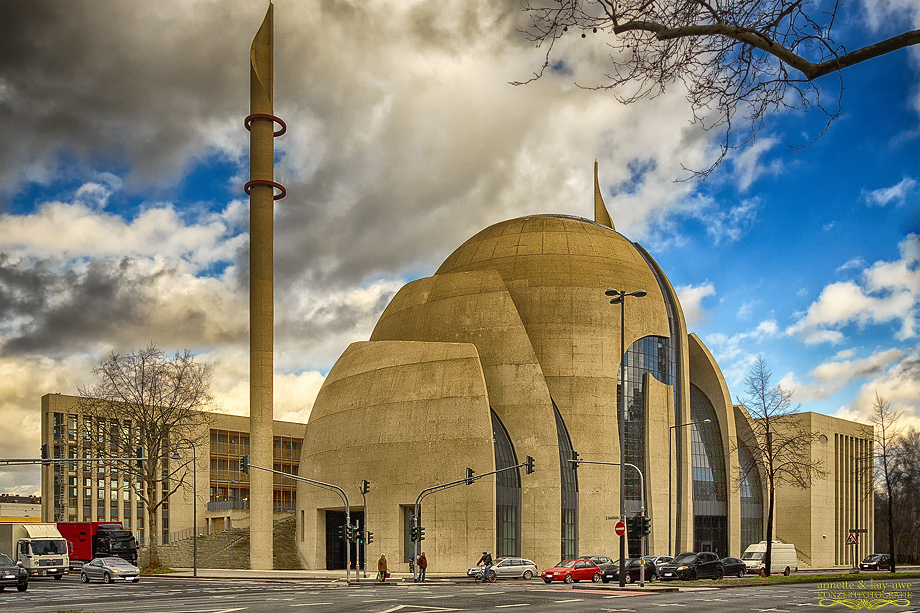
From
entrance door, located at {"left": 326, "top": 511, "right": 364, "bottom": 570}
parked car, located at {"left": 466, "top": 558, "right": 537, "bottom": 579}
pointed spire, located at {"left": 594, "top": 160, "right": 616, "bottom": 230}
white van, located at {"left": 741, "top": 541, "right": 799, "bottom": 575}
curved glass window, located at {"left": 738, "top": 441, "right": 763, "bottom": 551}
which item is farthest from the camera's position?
pointed spire, located at {"left": 594, "top": 160, "right": 616, "bottom": 230}

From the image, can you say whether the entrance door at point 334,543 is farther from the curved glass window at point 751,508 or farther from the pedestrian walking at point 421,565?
the curved glass window at point 751,508

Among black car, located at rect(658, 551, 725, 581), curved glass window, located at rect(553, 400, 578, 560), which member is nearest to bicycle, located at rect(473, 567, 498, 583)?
black car, located at rect(658, 551, 725, 581)

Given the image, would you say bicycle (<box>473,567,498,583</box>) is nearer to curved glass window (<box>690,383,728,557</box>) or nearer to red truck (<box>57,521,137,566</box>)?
red truck (<box>57,521,137,566</box>)

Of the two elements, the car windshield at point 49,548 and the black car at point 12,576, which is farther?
the car windshield at point 49,548

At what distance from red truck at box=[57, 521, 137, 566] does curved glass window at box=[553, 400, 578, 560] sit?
29089 millimetres

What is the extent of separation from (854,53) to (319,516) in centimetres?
6101

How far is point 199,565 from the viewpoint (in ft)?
235

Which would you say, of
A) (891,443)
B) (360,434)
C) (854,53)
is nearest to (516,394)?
(360,434)

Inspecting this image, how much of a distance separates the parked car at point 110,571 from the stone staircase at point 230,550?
64.6 feet

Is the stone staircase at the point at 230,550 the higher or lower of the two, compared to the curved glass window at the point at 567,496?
lower

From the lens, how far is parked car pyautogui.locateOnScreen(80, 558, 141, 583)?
1833 inches

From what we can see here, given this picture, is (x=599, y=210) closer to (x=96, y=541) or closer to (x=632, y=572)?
(x=632, y=572)

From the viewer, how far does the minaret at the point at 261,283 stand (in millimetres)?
63938

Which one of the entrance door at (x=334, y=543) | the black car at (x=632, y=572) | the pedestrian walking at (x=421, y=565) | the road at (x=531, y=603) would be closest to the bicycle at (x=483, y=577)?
the pedestrian walking at (x=421, y=565)
